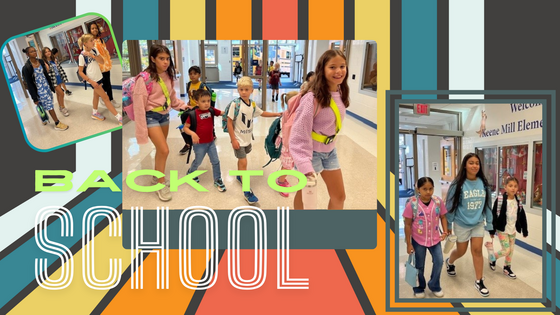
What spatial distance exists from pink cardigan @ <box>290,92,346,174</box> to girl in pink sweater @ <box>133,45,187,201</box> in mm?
759

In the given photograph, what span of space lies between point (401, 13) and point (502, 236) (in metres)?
1.43

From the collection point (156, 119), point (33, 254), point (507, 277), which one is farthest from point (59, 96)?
point (507, 277)

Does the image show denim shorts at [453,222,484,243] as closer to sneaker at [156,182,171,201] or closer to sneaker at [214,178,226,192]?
sneaker at [214,178,226,192]

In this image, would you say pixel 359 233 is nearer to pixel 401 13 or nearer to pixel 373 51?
pixel 373 51

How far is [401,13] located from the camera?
8.23 feet

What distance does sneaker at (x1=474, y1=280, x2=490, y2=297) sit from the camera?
7.61 feet

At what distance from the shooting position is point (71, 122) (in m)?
2.54

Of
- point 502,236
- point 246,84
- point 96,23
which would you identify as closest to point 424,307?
point 502,236

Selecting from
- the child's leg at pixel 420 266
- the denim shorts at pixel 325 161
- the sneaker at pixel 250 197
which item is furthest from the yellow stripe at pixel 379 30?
the sneaker at pixel 250 197

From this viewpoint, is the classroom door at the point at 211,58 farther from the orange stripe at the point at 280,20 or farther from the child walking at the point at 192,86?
the orange stripe at the point at 280,20

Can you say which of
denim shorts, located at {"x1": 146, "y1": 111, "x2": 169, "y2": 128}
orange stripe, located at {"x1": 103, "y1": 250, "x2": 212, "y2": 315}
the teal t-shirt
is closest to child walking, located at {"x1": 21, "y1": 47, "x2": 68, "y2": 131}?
denim shorts, located at {"x1": 146, "y1": 111, "x2": 169, "y2": 128}

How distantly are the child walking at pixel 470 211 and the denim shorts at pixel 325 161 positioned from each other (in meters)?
0.69

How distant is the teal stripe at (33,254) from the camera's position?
7.89 feet

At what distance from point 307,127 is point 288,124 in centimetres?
18
